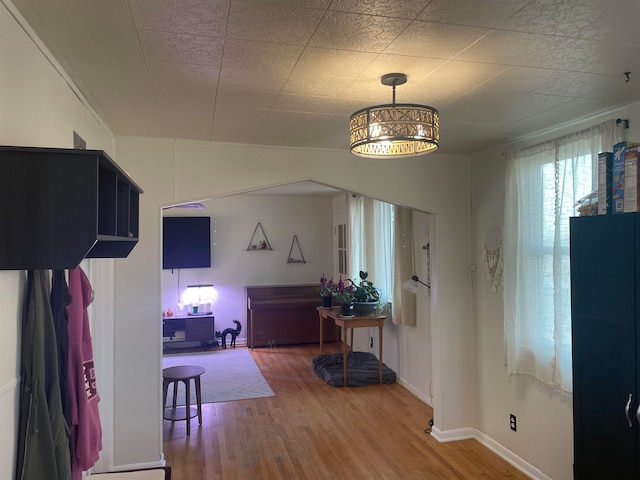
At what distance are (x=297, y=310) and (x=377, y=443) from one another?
3.56m

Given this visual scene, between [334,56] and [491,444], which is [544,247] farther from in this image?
[334,56]

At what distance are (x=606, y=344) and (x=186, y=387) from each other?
3.26 m

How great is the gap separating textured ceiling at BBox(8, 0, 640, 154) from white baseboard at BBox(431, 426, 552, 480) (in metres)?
2.38

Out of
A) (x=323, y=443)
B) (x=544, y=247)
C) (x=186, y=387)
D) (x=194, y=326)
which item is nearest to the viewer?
(x=544, y=247)

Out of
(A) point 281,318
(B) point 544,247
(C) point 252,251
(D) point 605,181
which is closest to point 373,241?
(A) point 281,318

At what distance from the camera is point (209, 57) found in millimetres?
1843

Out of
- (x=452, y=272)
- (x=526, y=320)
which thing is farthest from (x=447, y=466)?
(x=452, y=272)

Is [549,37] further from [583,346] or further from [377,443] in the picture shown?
[377,443]

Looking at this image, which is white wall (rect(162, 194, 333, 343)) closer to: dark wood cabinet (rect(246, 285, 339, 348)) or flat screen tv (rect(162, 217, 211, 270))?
flat screen tv (rect(162, 217, 211, 270))

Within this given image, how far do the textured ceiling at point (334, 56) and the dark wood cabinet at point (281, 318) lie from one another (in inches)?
180

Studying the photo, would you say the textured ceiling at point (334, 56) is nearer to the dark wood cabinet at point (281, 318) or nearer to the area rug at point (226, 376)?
the area rug at point (226, 376)

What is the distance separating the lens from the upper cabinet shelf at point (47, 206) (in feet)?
4.44

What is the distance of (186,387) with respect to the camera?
13.4 feet

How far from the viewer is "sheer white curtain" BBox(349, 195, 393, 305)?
5.69 meters
